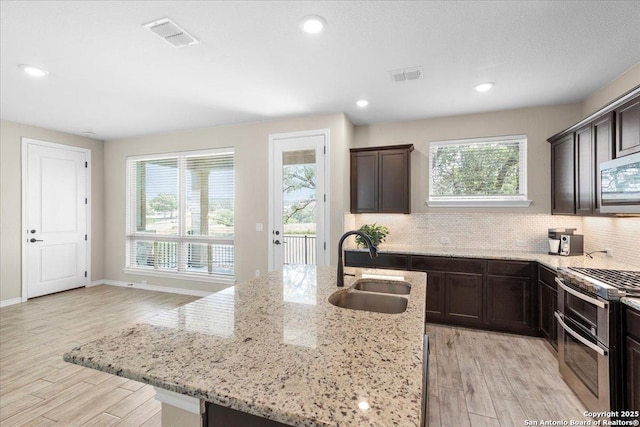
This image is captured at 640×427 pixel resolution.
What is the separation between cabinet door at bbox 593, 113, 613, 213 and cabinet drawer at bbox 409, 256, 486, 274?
47.0 inches

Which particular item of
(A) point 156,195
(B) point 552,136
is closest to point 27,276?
(A) point 156,195

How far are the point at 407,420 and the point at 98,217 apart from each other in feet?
22.1

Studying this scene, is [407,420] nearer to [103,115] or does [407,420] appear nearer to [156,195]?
[103,115]

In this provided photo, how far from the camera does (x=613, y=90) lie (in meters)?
3.02

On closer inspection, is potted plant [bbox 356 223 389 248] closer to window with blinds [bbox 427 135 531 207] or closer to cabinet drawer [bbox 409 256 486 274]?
cabinet drawer [bbox 409 256 486 274]

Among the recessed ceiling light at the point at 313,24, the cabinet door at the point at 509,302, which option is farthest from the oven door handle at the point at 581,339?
the recessed ceiling light at the point at 313,24

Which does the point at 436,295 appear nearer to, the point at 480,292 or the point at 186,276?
the point at 480,292

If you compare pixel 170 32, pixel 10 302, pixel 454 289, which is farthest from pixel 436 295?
pixel 10 302

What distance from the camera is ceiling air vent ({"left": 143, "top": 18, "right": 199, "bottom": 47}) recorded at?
215 centimetres

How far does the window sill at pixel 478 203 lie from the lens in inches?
152

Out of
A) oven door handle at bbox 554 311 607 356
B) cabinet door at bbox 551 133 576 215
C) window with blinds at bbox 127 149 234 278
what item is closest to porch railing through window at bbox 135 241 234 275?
window with blinds at bbox 127 149 234 278

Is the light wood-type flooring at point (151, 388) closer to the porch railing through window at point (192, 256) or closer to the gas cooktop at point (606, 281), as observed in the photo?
the gas cooktop at point (606, 281)

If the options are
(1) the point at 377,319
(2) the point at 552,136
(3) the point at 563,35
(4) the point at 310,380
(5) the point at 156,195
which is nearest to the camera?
(4) the point at 310,380

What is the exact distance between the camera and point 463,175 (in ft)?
13.8
